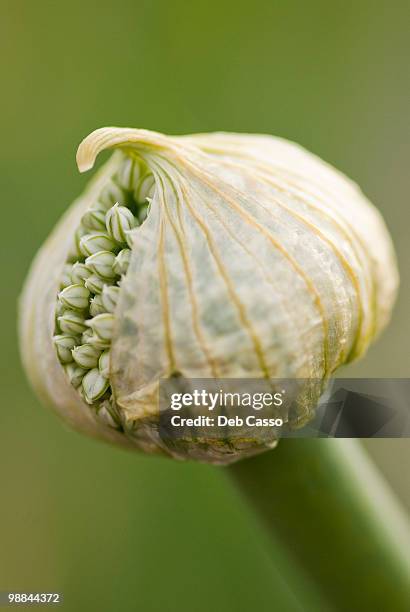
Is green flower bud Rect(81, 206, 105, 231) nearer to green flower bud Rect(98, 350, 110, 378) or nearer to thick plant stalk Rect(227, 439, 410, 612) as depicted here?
green flower bud Rect(98, 350, 110, 378)

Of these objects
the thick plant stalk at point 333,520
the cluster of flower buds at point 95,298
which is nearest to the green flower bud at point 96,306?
the cluster of flower buds at point 95,298

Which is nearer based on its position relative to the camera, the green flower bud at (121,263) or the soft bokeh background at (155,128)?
the green flower bud at (121,263)

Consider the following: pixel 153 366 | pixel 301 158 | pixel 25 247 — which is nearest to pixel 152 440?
pixel 153 366

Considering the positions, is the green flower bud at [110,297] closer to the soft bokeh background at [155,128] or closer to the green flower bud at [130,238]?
the green flower bud at [130,238]

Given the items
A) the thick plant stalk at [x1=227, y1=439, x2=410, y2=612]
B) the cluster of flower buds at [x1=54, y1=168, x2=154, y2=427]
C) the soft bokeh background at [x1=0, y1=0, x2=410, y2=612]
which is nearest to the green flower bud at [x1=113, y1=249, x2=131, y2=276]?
the cluster of flower buds at [x1=54, y1=168, x2=154, y2=427]

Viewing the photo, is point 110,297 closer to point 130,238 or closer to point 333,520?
point 130,238
